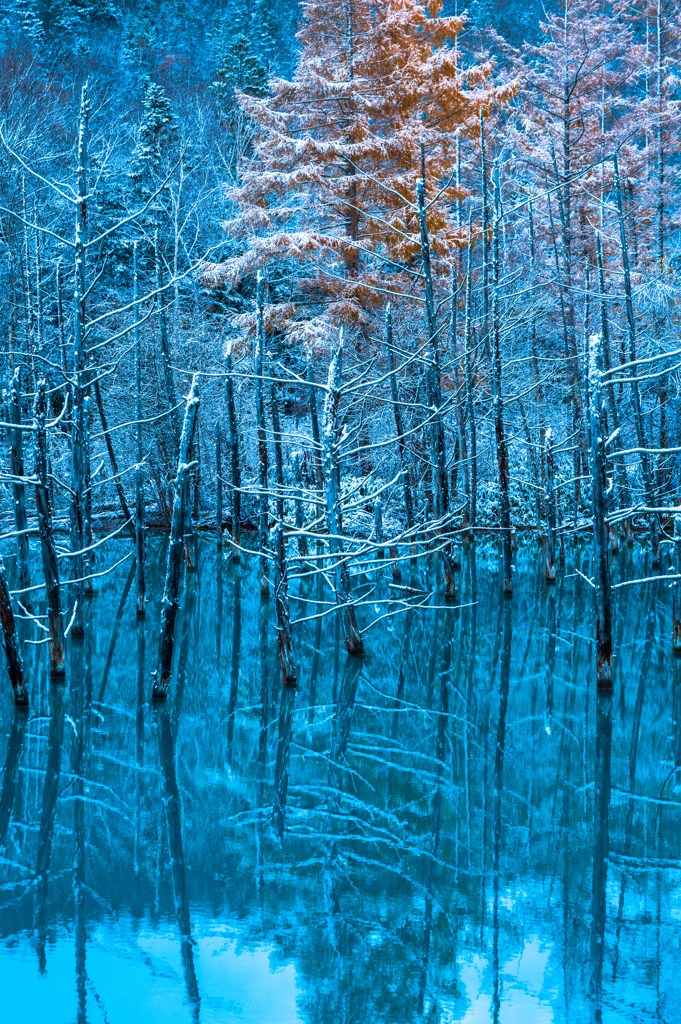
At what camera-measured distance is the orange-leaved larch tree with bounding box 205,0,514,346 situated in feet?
63.9

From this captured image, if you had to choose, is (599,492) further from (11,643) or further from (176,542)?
(11,643)

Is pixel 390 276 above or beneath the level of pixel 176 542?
above

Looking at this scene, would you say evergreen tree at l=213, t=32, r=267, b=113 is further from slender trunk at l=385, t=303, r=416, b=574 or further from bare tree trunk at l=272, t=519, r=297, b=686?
bare tree trunk at l=272, t=519, r=297, b=686

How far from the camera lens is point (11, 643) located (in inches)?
322

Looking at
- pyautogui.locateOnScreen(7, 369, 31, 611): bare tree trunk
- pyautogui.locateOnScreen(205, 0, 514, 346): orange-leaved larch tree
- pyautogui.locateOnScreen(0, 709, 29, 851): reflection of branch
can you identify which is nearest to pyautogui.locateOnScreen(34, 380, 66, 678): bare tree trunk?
pyautogui.locateOnScreen(7, 369, 31, 611): bare tree trunk

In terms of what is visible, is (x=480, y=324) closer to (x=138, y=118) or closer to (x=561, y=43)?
(x=561, y=43)

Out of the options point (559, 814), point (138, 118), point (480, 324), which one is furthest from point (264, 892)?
point (138, 118)

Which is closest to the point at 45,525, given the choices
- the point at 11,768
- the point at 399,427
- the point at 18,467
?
the point at 18,467

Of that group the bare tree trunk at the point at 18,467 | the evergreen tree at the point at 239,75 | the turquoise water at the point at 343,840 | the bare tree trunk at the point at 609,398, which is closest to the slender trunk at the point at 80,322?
the bare tree trunk at the point at 18,467

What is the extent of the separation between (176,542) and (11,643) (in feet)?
6.05

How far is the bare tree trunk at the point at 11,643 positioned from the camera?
26.7ft

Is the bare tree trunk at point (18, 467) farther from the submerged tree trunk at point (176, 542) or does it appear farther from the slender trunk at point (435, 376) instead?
the slender trunk at point (435, 376)

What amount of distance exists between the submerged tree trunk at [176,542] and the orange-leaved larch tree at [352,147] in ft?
35.2

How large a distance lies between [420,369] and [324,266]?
505 cm
